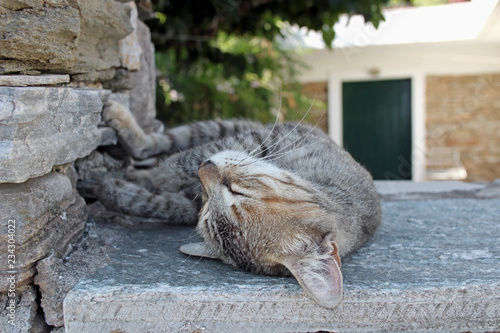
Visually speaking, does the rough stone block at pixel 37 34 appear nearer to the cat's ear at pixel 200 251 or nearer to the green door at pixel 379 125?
the cat's ear at pixel 200 251

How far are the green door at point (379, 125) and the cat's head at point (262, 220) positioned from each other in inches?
312

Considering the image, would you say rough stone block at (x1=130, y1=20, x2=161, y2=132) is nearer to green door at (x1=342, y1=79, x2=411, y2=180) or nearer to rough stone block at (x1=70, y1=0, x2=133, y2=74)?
rough stone block at (x1=70, y1=0, x2=133, y2=74)

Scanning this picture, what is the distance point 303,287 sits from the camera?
5.11 feet

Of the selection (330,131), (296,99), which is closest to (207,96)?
(296,99)

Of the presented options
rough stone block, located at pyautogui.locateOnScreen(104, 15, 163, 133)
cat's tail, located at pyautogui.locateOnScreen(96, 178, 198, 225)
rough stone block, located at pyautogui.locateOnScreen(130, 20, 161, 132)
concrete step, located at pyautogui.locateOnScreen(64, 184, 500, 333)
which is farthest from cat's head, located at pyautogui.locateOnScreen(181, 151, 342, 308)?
rough stone block, located at pyautogui.locateOnScreen(130, 20, 161, 132)

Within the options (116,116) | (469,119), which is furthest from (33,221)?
(469,119)

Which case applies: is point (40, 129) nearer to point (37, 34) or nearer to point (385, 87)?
point (37, 34)

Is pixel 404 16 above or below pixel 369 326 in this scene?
above

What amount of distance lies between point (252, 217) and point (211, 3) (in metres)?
3.16

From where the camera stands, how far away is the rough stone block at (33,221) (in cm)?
158

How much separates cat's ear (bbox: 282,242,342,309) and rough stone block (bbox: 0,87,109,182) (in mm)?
1077

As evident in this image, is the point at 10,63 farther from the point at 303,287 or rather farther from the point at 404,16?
the point at 404,16

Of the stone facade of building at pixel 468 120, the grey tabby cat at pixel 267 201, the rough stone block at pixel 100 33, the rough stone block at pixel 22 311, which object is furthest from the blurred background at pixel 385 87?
the rough stone block at pixel 22 311

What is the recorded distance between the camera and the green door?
960 centimetres
